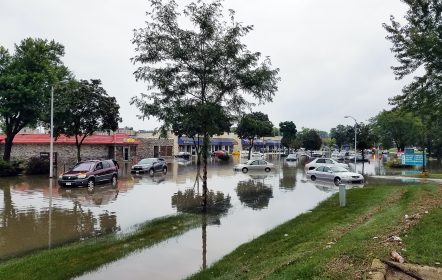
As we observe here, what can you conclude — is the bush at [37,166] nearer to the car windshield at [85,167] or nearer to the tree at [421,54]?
the car windshield at [85,167]

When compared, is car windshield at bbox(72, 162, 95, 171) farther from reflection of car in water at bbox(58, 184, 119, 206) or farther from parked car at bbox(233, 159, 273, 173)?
parked car at bbox(233, 159, 273, 173)

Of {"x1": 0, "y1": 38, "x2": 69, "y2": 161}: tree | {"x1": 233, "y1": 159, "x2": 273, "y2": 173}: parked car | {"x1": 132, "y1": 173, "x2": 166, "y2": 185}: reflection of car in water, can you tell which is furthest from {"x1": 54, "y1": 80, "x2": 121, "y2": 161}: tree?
{"x1": 233, "y1": 159, "x2": 273, "y2": 173}: parked car

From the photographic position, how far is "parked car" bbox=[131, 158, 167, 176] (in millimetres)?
35906

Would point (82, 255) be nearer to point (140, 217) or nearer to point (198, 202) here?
point (140, 217)

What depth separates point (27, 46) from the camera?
36000mm

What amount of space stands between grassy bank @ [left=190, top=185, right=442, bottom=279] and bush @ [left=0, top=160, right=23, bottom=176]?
27059mm

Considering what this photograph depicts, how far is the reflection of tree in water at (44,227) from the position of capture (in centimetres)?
1116

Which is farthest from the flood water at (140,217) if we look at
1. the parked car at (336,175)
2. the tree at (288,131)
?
the tree at (288,131)

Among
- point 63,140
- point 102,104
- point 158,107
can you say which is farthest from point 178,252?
point 63,140

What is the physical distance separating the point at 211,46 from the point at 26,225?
9175 mm

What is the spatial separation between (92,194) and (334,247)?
649 inches

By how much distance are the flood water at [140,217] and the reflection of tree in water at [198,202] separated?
0.28 meters

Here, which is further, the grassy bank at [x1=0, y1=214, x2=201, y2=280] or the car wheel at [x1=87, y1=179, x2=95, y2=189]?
the car wheel at [x1=87, y1=179, x2=95, y2=189]

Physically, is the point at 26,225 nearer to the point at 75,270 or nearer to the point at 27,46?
the point at 75,270
